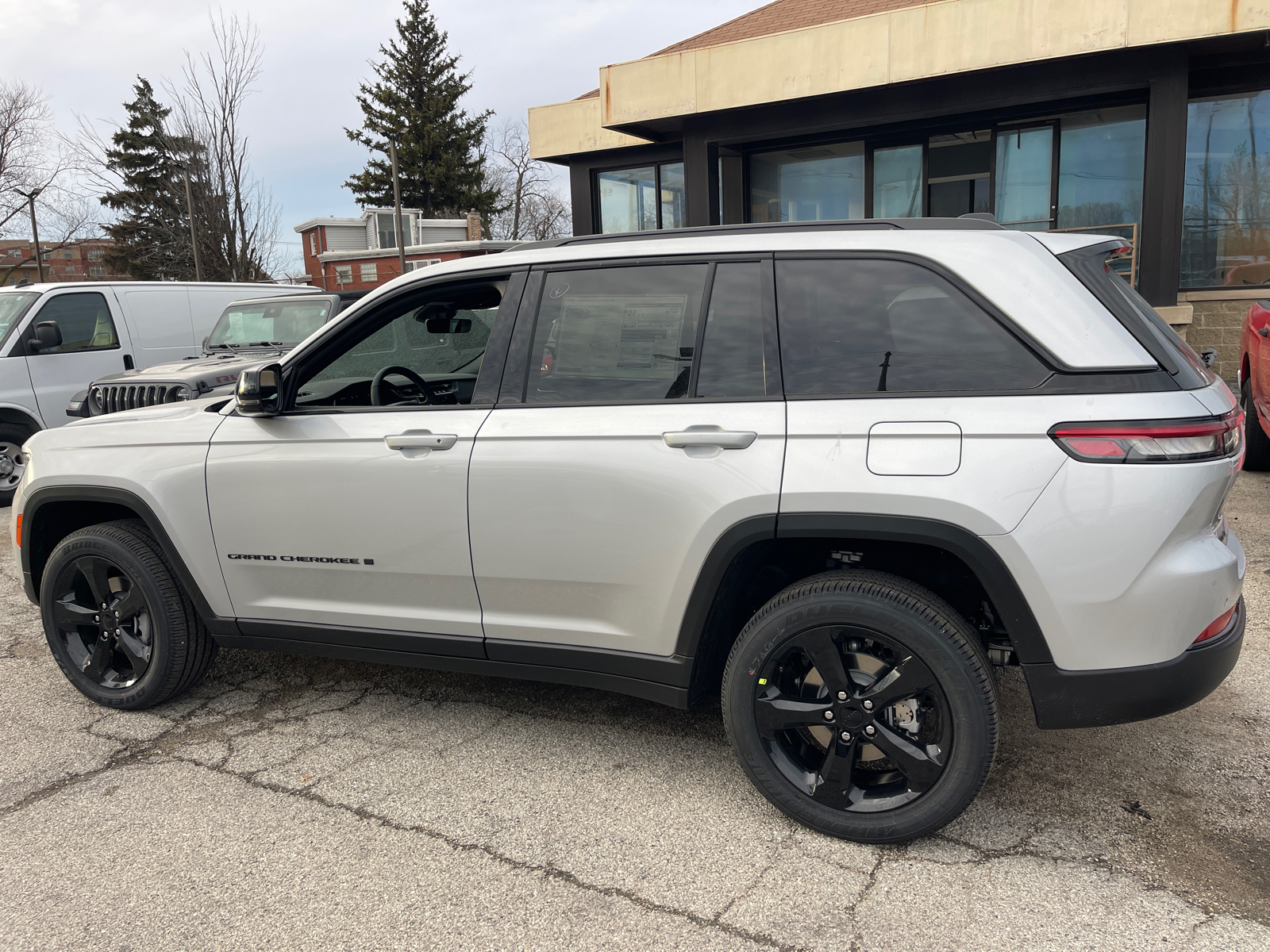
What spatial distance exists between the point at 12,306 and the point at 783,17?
1228 centimetres

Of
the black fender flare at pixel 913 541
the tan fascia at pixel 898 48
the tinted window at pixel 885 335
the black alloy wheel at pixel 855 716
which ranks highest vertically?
the tan fascia at pixel 898 48

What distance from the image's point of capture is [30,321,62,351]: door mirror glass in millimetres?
8766

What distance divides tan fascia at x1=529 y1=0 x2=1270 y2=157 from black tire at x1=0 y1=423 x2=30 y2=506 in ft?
29.9

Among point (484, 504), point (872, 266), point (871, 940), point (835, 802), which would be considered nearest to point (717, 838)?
point (835, 802)

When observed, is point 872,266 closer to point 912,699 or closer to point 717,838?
point 912,699

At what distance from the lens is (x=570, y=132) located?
16.2m

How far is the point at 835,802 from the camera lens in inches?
106

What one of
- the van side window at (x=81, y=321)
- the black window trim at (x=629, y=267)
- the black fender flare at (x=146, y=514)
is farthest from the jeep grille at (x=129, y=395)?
the black window trim at (x=629, y=267)

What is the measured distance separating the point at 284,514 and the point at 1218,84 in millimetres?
13193

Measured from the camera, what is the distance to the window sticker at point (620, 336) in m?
2.94

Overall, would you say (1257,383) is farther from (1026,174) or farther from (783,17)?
(783,17)

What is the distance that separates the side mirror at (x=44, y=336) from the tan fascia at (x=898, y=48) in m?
8.33

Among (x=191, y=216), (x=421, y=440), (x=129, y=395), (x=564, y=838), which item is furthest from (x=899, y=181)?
(x=191, y=216)

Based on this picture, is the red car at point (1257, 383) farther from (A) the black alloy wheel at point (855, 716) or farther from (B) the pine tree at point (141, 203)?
(B) the pine tree at point (141, 203)
